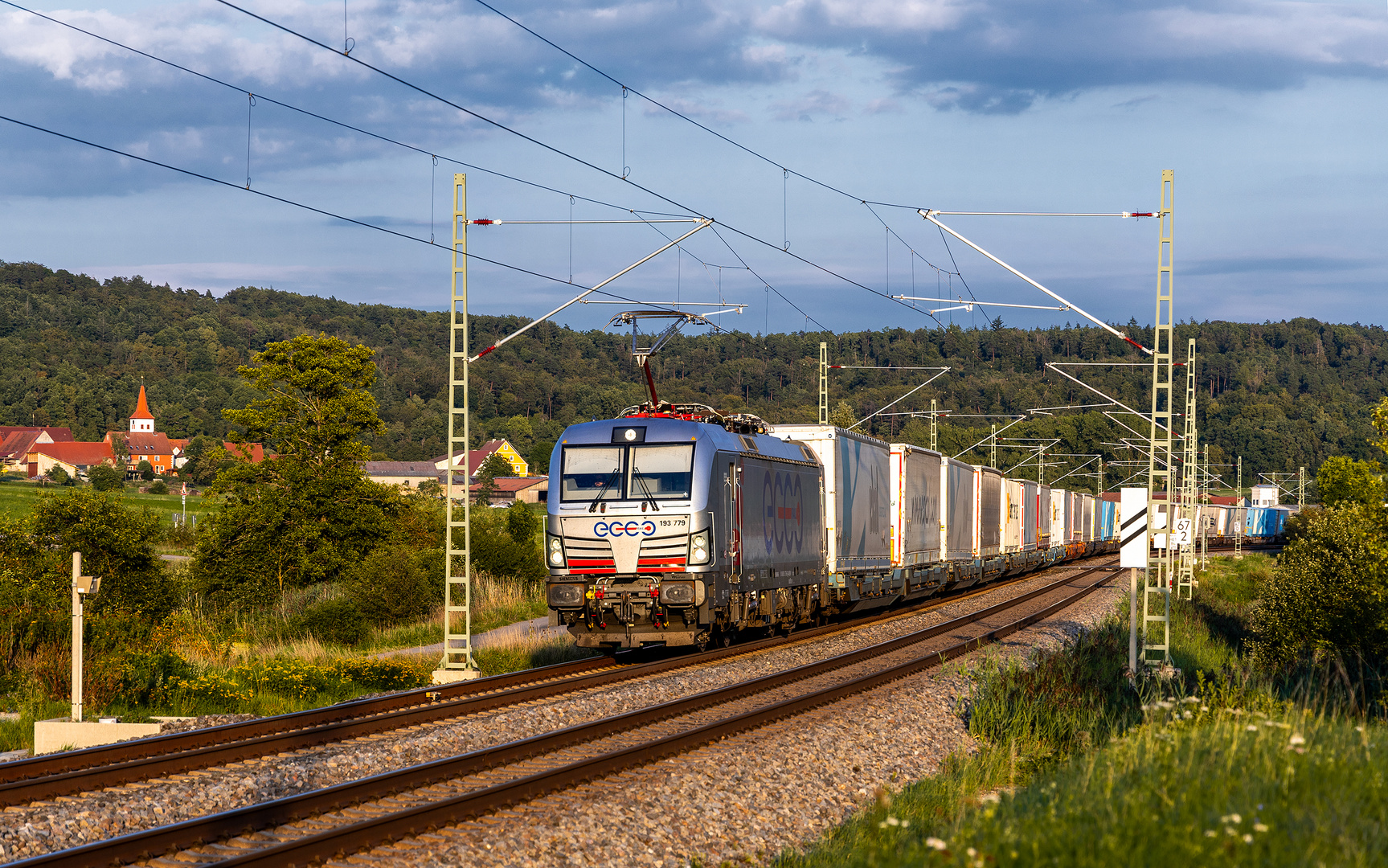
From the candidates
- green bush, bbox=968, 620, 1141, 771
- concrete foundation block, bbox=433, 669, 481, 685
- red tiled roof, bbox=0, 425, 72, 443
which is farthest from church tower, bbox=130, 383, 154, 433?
green bush, bbox=968, 620, 1141, 771

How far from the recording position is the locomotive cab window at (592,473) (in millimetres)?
18625

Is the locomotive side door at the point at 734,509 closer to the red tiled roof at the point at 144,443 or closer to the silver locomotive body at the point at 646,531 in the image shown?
the silver locomotive body at the point at 646,531

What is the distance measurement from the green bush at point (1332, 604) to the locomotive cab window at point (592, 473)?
1281cm

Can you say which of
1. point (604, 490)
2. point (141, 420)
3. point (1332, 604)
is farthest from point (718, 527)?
point (141, 420)

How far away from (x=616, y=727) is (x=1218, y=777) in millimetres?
7672

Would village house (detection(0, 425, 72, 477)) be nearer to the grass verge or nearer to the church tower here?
the church tower

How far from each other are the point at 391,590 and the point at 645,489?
15474 millimetres

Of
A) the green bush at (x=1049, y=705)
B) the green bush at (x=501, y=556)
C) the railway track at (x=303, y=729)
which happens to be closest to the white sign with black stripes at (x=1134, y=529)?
the green bush at (x=1049, y=705)

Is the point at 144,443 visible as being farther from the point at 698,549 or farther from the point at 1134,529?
the point at 1134,529

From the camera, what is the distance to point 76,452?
561ft

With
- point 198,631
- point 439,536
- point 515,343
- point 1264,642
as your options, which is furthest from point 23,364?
point 1264,642

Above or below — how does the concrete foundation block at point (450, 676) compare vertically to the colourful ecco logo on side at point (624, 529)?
below

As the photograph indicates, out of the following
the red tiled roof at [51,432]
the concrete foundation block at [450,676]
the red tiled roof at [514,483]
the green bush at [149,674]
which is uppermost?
the red tiled roof at [51,432]

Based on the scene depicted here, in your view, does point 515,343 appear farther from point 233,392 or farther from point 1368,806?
point 1368,806
